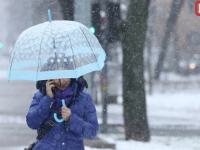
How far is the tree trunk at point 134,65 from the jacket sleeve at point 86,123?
3.53 metres

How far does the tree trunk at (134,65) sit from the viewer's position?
20.6 feet

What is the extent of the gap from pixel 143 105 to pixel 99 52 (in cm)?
354

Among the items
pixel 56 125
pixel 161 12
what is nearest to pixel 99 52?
pixel 56 125

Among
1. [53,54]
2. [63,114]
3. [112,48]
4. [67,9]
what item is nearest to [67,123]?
[63,114]

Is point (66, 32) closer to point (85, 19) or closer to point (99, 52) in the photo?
point (99, 52)

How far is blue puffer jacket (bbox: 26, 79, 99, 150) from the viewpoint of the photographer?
8.84ft

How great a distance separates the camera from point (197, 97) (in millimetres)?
11836

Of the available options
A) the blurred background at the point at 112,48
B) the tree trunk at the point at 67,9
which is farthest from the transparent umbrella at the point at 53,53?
the tree trunk at the point at 67,9

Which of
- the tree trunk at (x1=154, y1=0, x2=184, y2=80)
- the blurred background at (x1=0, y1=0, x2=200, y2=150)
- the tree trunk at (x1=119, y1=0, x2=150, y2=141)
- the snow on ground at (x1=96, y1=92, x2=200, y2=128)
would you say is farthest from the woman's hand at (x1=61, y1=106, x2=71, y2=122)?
the snow on ground at (x1=96, y1=92, x2=200, y2=128)

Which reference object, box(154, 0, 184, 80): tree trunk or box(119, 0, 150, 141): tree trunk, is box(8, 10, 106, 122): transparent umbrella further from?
box(154, 0, 184, 80): tree trunk

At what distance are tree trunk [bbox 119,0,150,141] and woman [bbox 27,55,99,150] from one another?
3.55m

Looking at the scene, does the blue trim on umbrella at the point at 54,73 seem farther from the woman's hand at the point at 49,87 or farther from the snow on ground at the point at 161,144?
the snow on ground at the point at 161,144

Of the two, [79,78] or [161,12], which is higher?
[161,12]

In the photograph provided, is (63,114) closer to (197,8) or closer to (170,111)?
(197,8)
